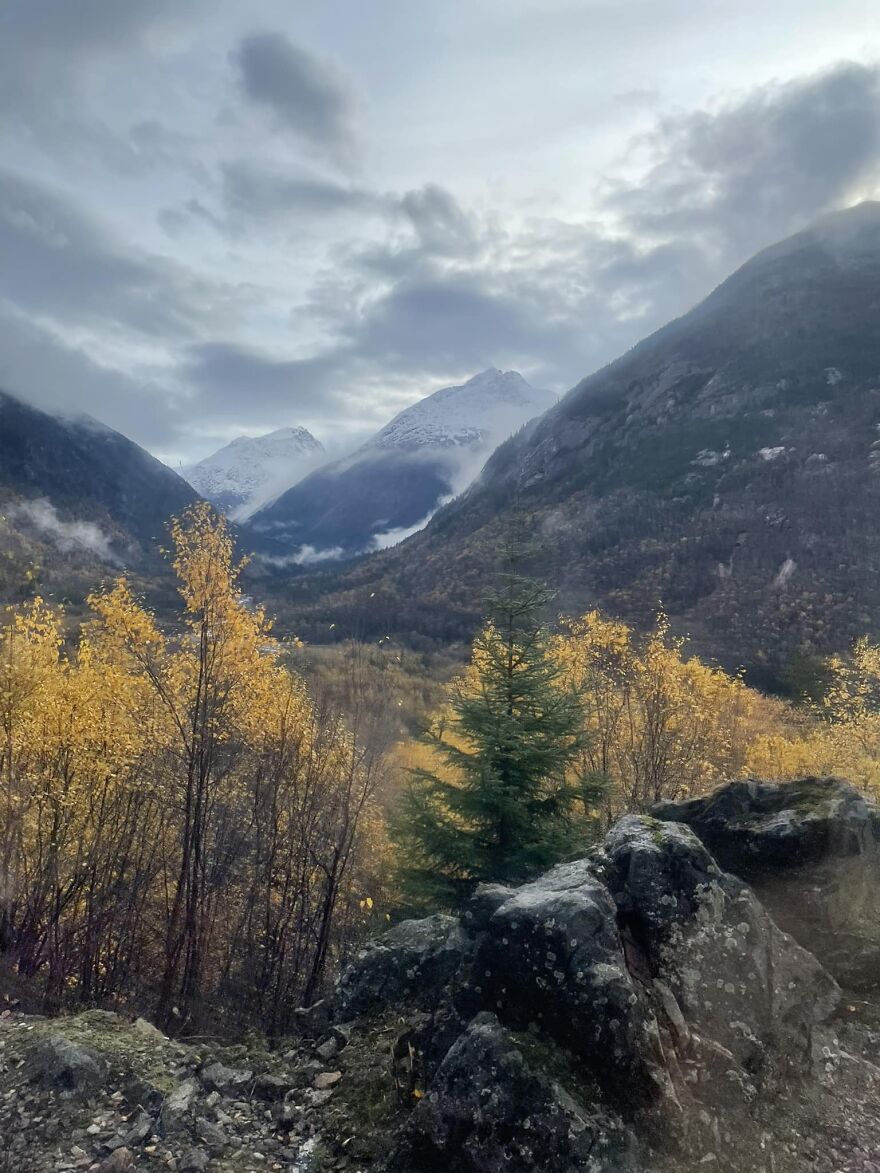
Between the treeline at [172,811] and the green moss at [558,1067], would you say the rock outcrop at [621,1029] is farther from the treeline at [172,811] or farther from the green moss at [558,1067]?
the treeline at [172,811]

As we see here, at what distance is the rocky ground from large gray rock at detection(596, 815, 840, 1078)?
20 mm

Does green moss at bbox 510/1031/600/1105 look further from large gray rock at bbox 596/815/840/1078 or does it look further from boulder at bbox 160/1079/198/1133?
boulder at bbox 160/1079/198/1133

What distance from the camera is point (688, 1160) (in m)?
4.79

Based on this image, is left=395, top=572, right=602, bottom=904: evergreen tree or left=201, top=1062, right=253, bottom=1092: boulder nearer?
left=201, top=1062, right=253, bottom=1092: boulder

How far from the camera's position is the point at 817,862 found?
8156 mm

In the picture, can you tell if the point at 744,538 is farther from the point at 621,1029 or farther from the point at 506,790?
the point at 621,1029

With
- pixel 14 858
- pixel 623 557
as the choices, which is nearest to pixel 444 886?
pixel 14 858

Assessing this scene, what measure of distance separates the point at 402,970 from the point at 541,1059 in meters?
2.61

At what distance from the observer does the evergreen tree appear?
1376 centimetres

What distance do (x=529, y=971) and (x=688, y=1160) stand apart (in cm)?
162

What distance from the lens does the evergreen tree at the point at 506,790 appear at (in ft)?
45.1

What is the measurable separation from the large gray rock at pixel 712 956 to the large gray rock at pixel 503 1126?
1.26 meters

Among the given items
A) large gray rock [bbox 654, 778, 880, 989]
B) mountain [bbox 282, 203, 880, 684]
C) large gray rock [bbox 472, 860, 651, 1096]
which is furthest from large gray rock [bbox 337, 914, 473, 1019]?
mountain [bbox 282, 203, 880, 684]

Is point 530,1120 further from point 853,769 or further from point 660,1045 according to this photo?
point 853,769
